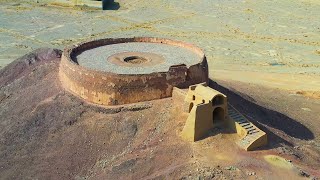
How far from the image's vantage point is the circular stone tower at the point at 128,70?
23.8 meters

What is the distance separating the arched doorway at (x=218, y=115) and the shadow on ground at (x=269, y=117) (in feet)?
11.5

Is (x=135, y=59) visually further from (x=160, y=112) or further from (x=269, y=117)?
(x=269, y=117)

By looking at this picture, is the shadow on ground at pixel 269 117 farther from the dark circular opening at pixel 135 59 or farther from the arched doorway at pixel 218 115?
the dark circular opening at pixel 135 59

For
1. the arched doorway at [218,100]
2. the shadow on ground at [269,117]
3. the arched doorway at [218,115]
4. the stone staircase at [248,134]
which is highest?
the arched doorway at [218,100]

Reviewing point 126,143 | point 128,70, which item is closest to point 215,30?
point 128,70

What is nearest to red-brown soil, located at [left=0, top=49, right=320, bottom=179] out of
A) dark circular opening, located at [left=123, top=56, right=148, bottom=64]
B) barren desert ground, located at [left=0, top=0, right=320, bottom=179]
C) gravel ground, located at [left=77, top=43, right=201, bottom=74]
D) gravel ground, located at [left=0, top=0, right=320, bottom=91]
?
barren desert ground, located at [left=0, top=0, right=320, bottom=179]

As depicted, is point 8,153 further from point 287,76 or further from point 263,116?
point 287,76

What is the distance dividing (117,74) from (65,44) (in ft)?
67.3

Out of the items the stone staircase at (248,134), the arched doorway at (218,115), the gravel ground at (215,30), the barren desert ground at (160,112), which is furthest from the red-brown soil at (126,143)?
the gravel ground at (215,30)

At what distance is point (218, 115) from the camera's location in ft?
73.9

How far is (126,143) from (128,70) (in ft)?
16.6

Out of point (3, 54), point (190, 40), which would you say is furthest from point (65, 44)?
point (190, 40)

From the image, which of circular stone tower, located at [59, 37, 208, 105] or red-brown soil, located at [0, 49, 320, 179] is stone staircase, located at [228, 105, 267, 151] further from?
circular stone tower, located at [59, 37, 208, 105]

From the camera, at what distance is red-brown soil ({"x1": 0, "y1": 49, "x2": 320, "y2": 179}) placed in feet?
66.0
